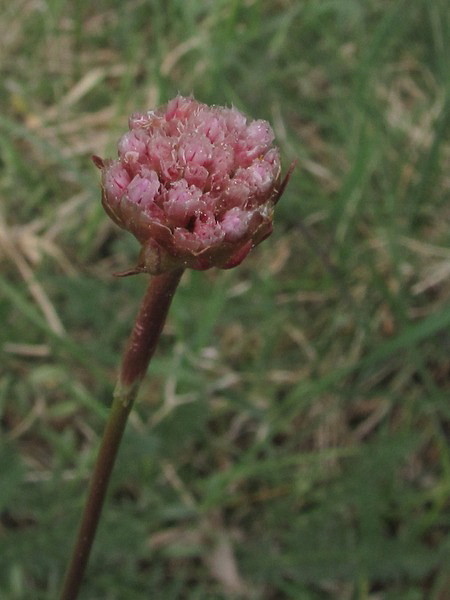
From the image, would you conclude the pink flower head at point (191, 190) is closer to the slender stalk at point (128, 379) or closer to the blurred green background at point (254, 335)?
the slender stalk at point (128, 379)

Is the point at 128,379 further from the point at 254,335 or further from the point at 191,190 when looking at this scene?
the point at 254,335

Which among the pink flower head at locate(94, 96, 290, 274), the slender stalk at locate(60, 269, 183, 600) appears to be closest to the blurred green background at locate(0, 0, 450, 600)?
the slender stalk at locate(60, 269, 183, 600)

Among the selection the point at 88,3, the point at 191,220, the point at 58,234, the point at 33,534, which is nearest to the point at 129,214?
the point at 191,220

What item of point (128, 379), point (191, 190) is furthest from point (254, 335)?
point (191, 190)

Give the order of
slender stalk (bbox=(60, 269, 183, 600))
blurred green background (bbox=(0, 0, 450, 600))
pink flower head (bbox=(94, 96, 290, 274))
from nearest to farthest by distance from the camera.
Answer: pink flower head (bbox=(94, 96, 290, 274)) < slender stalk (bbox=(60, 269, 183, 600)) < blurred green background (bbox=(0, 0, 450, 600))

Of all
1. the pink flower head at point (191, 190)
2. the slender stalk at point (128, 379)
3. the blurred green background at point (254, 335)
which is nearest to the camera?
the pink flower head at point (191, 190)

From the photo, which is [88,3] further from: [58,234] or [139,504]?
[139,504]

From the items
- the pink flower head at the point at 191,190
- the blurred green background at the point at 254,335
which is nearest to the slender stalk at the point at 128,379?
the pink flower head at the point at 191,190

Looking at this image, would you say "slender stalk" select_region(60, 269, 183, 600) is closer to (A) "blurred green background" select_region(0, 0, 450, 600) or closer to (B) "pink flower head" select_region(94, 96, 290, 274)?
(B) "pink flower head" select_region(94, 96, 290, 274)
